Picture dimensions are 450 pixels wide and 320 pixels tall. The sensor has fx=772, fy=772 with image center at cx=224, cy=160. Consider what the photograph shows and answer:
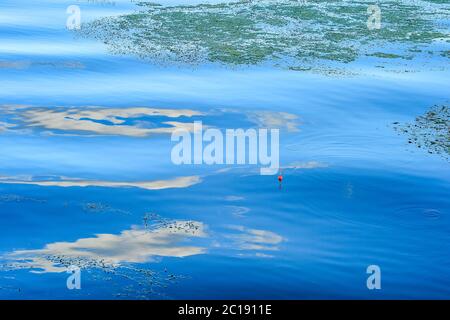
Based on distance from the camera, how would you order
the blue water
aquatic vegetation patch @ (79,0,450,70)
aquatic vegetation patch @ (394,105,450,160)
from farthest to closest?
aquatic vegetation patch @ (79,0,450,70), aquatic vegetation patch @ (394,105,450,160), the blue water

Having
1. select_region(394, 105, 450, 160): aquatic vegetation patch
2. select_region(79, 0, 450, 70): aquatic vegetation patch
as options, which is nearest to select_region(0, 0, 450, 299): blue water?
select_region(394, 105, 450, 160): aquatic vegetation patch

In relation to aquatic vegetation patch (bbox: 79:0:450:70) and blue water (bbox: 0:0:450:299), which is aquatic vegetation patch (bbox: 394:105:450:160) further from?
aquatic vegetation patch (bbox: 79:0:450:70)

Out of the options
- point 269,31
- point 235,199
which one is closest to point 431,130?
point 235,199

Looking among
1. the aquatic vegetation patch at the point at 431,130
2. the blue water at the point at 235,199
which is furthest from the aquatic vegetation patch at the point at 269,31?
the aquatic vegetation patch at the point at 431,130

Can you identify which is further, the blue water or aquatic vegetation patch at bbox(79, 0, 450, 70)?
aquatic vegetation patch at bbox(79, 0, 450, 70)

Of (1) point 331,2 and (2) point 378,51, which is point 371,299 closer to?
(2) point 378,51

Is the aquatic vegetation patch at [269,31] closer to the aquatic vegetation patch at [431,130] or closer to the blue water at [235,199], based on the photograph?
the blue water at [235,199]
